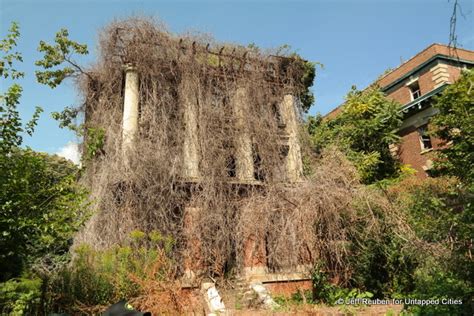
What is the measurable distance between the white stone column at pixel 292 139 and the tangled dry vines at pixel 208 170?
424mm

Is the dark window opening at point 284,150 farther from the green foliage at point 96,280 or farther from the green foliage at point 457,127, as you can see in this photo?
the green foliage at point 96,280

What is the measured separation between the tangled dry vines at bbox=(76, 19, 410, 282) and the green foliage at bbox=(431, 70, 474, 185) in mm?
3995

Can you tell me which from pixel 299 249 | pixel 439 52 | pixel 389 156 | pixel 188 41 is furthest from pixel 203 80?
pixel 439 52

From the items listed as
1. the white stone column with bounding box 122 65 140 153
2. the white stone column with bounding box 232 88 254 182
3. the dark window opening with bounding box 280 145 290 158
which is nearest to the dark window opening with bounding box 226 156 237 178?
the white stone column with bounding box 232 88 254 182

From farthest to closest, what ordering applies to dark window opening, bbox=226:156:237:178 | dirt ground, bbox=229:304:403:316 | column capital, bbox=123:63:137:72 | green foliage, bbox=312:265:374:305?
column capital, bbox=123:63:137:72 < dark window opening, bbox=226:156:237:178 < green foliage, bbox=312:265:374:305 < dirt ground, bbox=229:304:403:316

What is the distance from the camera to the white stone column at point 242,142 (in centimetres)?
1488

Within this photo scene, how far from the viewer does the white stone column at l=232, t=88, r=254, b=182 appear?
1488cm

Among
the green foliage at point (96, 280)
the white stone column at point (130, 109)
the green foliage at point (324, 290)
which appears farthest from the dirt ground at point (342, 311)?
the white stone column at point (130, 109)

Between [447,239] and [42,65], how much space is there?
52.2 ft

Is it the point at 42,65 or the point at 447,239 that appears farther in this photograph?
the point at 42,65

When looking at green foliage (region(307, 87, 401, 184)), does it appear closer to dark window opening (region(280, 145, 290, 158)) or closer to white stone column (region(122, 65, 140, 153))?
dark window opening (region(280, 145, 290, 158))

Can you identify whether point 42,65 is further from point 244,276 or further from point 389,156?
point 389,156

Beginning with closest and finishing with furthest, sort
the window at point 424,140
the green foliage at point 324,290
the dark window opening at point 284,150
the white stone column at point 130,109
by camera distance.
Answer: the green foliage at point 324,290, the white stone column at point 130,109, the dark window opening at point 284,150, the window at point 424,140

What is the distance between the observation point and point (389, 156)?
73.7ft
